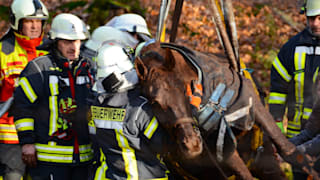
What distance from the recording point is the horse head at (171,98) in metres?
3.37

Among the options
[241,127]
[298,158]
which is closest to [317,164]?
[298,158]

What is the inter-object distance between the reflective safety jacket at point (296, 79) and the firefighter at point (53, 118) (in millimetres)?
2293

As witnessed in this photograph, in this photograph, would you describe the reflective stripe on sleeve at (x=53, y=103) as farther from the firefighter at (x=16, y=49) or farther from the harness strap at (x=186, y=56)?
the harness strap at (x=186, y=56)

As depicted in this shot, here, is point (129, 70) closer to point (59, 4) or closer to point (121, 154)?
point (121, 154)

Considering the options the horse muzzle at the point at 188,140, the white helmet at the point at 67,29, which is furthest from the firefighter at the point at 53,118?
the horse muzzle at the point at 188,140

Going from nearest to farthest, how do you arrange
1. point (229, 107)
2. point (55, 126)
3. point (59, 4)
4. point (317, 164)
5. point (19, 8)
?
point (229, 107), point (317, 164), point (55, 126), point (19, 8), point (59, 4)

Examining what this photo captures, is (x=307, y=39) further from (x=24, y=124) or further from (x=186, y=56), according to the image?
(x=24, y=124)

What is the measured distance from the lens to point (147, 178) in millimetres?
3623

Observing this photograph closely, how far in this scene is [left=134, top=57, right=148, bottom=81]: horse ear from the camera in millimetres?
3615

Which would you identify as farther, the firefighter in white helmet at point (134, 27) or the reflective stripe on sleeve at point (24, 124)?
the firefighter in white helmet at point (134, 27)

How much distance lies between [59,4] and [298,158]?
35.4 ft

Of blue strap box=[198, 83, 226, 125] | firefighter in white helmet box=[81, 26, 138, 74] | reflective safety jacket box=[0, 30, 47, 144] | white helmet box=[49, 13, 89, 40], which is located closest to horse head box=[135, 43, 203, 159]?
blue strap box=[198, 83, 226, 125]

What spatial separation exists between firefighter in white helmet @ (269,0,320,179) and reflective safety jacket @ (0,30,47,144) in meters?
3.07

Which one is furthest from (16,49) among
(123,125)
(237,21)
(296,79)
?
(237,21)
